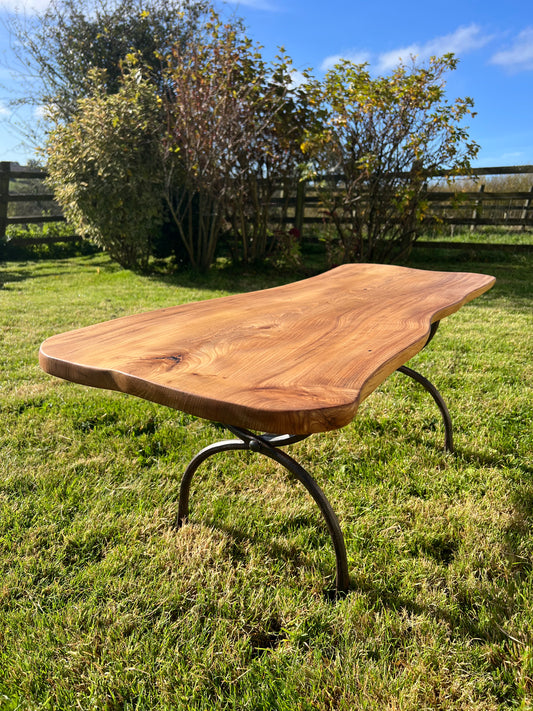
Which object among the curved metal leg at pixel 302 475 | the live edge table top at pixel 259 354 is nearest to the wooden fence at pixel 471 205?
the live edge table top at pixel 259 354

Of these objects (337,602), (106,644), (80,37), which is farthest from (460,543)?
(80,37)

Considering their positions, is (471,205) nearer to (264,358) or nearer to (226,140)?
(226,140)

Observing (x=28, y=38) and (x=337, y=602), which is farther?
(x=28, y=38)

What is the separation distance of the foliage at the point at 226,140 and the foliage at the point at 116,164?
34 centimetres

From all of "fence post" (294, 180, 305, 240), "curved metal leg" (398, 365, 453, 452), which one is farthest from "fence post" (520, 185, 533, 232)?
"curved metal leg" (398, 365, 453, 452)

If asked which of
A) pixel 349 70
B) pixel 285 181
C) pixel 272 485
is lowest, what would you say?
pixel 272 485

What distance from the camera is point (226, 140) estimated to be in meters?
5.86

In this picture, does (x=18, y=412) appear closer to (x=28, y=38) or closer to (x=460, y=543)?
(x=460, y=543)

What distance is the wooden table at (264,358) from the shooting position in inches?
34.1

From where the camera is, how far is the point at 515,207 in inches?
358

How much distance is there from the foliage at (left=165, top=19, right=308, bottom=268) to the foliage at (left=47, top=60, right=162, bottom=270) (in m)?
0.34

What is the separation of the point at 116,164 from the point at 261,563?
595 cm

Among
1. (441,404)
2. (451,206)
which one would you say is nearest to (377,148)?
(451,206)

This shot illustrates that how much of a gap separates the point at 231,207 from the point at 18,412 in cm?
485
